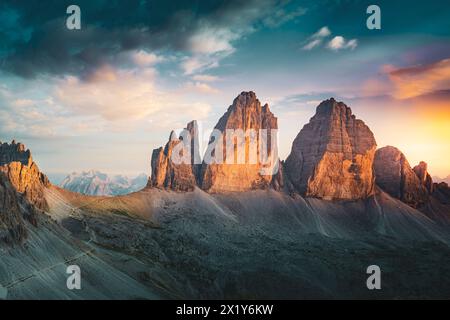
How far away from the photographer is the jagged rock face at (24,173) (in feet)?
451

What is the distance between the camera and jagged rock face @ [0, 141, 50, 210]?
13751 centimetres

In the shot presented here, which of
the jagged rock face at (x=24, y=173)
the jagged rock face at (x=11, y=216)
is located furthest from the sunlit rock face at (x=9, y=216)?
the jagged rock face at (x=24, y=173)

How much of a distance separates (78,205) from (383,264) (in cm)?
12456

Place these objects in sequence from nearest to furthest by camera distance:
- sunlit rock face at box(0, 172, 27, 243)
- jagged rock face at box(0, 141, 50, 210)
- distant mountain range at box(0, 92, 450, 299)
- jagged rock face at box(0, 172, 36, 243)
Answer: sunlit rock face at box(0, 172, 27, 243) → jagged rock face at box(0, 172, 36, 243) → distant mountain range at box(0, 92, 450, 299) → jagged rock face at box(0, 141, 50, 210)

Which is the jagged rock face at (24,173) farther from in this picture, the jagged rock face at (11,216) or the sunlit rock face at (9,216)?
the sunlit rock face at (9,216)

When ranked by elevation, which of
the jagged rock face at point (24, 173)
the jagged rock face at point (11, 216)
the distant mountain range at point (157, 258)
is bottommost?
the distant mountain range at point (157, 258)

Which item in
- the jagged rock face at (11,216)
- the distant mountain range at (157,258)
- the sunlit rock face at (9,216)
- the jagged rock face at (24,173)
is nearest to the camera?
the sunlit rock face at (9,216)

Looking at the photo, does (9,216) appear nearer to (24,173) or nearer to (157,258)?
(24,173)

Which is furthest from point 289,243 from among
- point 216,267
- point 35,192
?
point 35,192

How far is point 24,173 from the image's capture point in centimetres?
14488

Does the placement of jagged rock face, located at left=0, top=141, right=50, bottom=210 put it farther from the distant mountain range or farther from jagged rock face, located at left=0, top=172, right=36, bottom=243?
jagged rock face, located at left=0, top=172, right=36, bottom=243

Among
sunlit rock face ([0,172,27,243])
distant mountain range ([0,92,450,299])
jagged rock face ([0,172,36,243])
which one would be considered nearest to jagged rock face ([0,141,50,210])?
distant mountain range ([0,92,450,299])

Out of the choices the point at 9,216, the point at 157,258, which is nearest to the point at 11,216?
the point at 9,216
